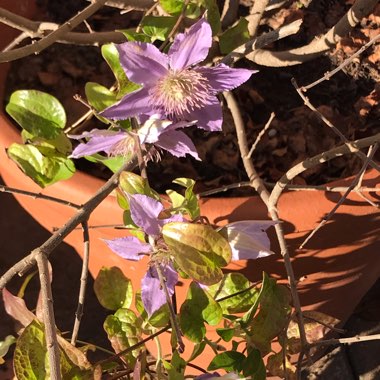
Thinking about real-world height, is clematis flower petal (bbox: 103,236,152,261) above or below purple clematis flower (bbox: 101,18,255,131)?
below

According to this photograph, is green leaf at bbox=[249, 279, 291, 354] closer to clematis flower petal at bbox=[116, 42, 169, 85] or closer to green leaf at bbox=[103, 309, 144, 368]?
green leaf at bbox=[103, 309, 144, 368]

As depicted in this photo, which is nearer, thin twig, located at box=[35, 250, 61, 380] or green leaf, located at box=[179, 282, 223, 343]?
thin twig, located at box=[35, 250, 61, 380]

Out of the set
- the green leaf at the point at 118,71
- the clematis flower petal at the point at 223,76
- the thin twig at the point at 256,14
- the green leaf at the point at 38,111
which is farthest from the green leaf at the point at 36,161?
the thin twig at the point at 256,14

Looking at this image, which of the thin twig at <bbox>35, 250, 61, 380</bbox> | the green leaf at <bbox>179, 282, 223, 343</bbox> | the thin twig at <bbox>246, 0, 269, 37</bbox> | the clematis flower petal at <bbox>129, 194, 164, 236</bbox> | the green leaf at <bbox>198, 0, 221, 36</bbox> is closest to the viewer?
the thin twig at <bbox>35, 250, 61, 380</bbox>

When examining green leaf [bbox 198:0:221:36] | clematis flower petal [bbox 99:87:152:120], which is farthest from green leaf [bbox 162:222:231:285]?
green leaf [bbox 198:0:221:36]

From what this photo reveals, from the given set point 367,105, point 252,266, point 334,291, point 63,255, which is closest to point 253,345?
point 252,266

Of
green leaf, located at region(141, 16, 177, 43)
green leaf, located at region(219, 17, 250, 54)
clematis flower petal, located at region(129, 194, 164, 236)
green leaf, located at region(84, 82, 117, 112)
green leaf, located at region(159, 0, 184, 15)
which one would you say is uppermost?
green leaf, located at region(219, 17, 250, 54)

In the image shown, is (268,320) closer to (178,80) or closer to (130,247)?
(130,247)
